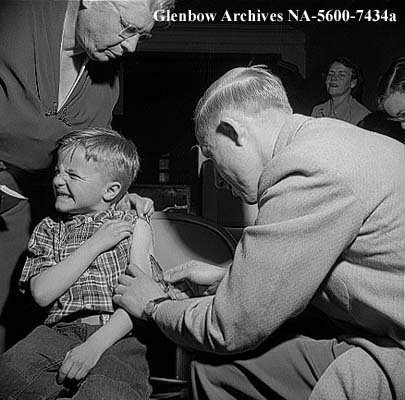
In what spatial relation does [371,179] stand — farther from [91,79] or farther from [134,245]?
[91,79]

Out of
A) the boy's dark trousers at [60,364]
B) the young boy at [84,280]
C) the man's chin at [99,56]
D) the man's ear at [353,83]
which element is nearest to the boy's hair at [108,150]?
the young boy at [84,280]

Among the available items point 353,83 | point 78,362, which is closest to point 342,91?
point 353,83

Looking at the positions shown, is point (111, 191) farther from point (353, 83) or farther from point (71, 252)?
point (353, 83)

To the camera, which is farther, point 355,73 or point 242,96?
point 355,73

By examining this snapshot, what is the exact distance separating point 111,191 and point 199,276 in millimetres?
173

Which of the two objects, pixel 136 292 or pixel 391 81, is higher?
pixel 391 81

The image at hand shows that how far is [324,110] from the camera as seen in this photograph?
0.91 meters

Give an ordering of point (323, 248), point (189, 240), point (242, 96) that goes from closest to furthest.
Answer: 1. point (323, 248)
2. point (242, 96)
3. point (189, 240)

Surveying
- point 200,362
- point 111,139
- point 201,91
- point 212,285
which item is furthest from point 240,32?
point 200,362

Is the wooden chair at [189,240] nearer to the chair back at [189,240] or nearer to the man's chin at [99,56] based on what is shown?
the chair back at [189,240]

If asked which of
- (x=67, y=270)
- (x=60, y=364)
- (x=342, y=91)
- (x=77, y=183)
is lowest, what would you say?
(x=60, y=364)

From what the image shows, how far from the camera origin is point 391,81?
2.95ft

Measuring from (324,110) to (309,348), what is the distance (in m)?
0.35

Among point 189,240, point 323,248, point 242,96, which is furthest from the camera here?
point 189,240
